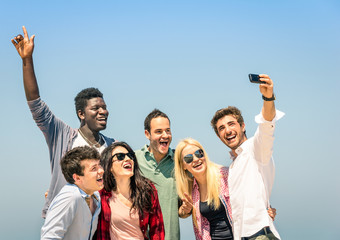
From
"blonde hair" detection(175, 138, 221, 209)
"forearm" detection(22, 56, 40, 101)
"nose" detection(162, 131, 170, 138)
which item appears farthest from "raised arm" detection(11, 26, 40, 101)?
"blonde hair" detection(175, 138, 221, 209)

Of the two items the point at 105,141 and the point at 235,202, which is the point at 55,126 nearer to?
the point at 105,141

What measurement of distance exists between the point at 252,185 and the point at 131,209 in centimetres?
210

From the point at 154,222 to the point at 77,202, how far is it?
5.60 feet

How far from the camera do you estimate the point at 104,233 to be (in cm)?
622

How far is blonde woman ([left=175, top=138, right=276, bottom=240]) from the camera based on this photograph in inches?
259

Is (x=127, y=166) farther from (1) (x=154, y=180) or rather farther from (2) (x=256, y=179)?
(2) (x=256, y=179)

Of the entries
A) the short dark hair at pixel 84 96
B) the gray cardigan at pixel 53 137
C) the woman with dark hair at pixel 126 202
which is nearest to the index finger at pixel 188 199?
the woman with dark hair at pixel 126 202

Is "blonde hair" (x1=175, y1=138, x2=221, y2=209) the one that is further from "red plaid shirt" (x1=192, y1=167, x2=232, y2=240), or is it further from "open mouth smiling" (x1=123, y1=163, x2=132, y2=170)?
"open mouth smiling" (x1=123, y1=163, x2=132, y2=170)

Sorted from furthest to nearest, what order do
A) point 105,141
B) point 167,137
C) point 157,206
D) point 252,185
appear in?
point 105,141, point 167,137, point 157,206, point 252,185

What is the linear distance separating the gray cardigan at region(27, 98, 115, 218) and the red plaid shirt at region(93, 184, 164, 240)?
1.32 metres

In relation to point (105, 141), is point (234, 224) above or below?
below

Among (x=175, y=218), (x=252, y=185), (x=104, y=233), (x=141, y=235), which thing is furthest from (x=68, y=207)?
(x=252, y=185)

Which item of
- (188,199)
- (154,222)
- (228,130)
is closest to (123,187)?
(154,222)

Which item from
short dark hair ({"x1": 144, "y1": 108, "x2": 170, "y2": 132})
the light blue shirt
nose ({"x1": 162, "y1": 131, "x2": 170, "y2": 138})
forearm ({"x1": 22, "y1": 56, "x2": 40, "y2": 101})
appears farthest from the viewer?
short dark hair ({"x1": 144, "y1": 108, "x2": 170, "y2": 132})
